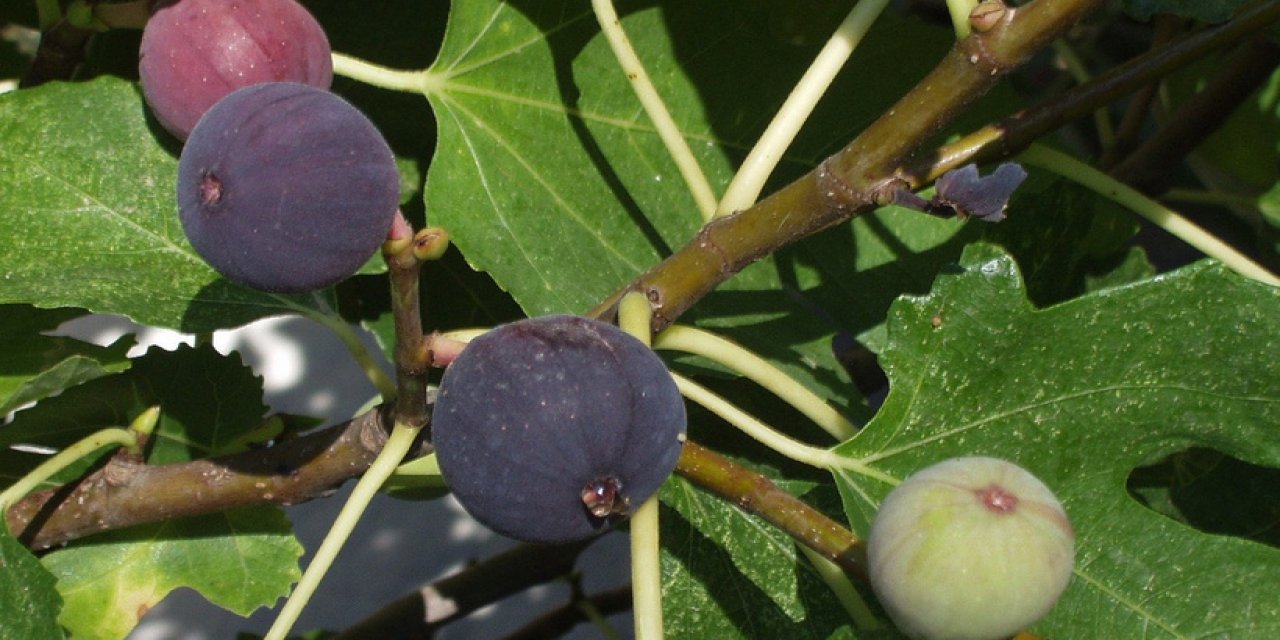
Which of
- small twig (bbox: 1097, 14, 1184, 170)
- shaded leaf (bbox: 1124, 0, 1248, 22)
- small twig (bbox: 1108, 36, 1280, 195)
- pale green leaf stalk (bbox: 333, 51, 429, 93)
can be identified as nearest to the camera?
shaded leaf (bbox: 1124, 0, 1248, 22)

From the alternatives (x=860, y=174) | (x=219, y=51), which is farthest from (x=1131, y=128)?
(x=219, y=51)

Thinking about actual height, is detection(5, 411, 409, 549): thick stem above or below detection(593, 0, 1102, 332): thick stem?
above

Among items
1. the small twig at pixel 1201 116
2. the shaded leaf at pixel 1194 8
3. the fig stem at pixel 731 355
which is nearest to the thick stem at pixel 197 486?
the fig stem at pixel 731 355

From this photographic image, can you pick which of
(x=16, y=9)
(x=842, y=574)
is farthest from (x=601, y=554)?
(x=842, y=574)

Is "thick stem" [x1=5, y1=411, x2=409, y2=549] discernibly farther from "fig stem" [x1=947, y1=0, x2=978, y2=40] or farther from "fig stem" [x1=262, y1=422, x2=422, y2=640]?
"fig stem" [x1=947, y1=0, x2=978, y2=40]

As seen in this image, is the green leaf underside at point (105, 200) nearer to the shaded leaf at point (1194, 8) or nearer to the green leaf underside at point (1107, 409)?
the green leaf underside at point (1107, 409)

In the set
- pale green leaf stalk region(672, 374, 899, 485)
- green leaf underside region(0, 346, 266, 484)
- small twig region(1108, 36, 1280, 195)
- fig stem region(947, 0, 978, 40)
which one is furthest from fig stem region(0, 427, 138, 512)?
small twig region(1108, 36, 1280, 195)

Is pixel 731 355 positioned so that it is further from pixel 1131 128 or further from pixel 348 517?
pixel 1131 128
